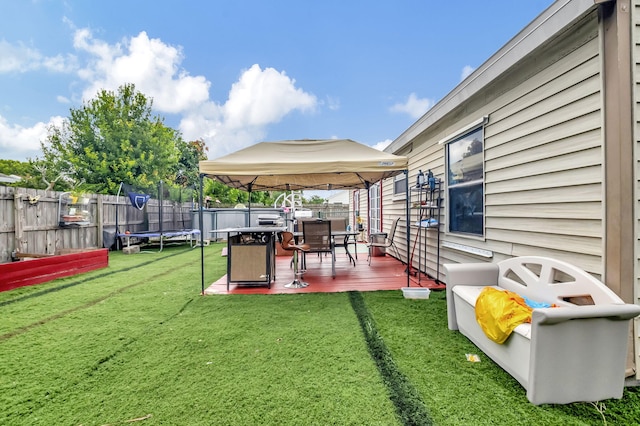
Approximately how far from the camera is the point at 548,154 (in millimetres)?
2488

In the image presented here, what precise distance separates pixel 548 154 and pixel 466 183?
57.3 inches

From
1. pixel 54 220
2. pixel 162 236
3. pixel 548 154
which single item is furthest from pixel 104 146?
pixel 548 154

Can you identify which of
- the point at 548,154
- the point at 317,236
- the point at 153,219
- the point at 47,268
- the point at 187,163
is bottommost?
the point at 47,268

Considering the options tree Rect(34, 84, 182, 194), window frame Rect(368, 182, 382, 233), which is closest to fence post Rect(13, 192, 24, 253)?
window frame Rect(368, 182, 382, 233)

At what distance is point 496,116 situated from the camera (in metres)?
3.25

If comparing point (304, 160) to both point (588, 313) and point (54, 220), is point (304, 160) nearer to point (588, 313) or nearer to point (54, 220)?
point (588, 313)

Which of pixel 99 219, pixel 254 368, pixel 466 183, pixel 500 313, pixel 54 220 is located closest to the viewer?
pixel 500 313

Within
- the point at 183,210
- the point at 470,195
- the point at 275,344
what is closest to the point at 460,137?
the point at 470,195

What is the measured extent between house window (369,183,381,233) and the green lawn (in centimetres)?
528

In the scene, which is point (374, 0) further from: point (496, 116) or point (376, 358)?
point (376, 358)

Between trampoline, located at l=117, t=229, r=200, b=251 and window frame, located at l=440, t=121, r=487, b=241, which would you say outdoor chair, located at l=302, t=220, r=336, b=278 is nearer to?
window frame, located at l=440, t=121, r=487, b=241

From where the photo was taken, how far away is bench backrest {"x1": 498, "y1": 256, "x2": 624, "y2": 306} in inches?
74.5

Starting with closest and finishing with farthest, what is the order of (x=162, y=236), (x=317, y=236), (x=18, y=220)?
(x=317, y=236), (x=18, y=220), (x=162, y=236)

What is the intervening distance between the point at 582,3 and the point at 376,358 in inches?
112
